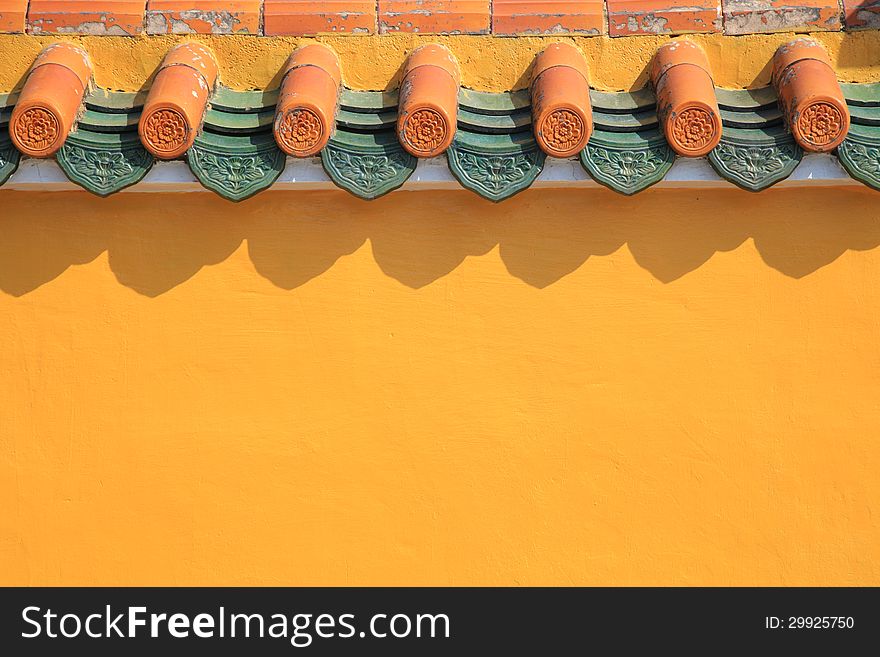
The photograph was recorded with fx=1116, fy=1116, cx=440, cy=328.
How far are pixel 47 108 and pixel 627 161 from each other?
168cm

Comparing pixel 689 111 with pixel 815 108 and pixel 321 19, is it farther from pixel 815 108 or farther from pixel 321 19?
pixel 321 19

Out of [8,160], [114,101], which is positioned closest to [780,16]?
[114,101]

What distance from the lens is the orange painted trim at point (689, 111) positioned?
3.19 m

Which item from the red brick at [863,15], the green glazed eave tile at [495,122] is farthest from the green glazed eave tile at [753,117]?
the green glazed eave tile at [495,122]

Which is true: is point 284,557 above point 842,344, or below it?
below

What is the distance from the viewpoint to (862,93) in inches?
134

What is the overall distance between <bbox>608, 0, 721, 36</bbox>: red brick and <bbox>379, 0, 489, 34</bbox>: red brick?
1.41 ft

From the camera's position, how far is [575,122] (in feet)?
10.5

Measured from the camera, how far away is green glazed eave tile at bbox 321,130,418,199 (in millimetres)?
3252

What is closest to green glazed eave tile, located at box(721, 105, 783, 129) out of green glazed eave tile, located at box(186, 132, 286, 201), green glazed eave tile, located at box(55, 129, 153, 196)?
green glazed eave tile, located at box(186, 132, 286, 201)

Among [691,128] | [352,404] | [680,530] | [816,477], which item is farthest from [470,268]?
[816,477]

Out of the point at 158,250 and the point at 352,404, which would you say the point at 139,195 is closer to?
the point at 158,250

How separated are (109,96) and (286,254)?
2.41 feet

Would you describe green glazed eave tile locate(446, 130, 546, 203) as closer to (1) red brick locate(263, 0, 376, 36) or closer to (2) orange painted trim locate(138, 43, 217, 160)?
(1) red brick locate(263, 0, 376, 36)
